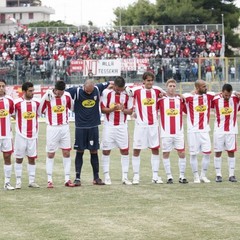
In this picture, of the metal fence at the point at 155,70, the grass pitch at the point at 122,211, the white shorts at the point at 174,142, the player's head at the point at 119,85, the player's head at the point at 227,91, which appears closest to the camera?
the grass pitch at the point at 122,211

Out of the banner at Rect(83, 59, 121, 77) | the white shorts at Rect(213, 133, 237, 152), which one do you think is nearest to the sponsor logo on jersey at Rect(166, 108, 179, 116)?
the white shorts at Rect(213, 133, 237, 152)

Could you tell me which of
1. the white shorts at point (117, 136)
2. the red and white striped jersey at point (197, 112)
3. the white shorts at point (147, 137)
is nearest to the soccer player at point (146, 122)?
the white shorts at point (147, 137)

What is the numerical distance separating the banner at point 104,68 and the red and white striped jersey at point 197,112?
26303 millimetres

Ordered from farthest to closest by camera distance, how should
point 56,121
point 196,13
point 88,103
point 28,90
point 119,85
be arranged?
1. point 196,13
2. point 119,85
3. point 88,103
4. point 56,121
5. point 28,90

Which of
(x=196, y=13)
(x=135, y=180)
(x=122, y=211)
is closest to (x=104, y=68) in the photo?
(x=135, y=180)

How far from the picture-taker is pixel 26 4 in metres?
136

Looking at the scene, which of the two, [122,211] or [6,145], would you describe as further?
[6,145]

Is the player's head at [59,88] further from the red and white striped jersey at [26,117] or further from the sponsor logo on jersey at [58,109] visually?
the red and white striped jersey at [26,117]

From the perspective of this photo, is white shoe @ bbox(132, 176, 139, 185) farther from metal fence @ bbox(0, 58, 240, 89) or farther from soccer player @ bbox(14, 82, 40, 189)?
metal fence @ bbox(0, 58, 240, 89)

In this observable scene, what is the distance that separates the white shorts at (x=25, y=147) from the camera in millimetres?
15172

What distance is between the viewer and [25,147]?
1520cm

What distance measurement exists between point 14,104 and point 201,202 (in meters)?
4.19

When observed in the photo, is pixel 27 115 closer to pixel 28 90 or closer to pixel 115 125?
pixel 28 90

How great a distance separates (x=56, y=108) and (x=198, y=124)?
274 centimetres
